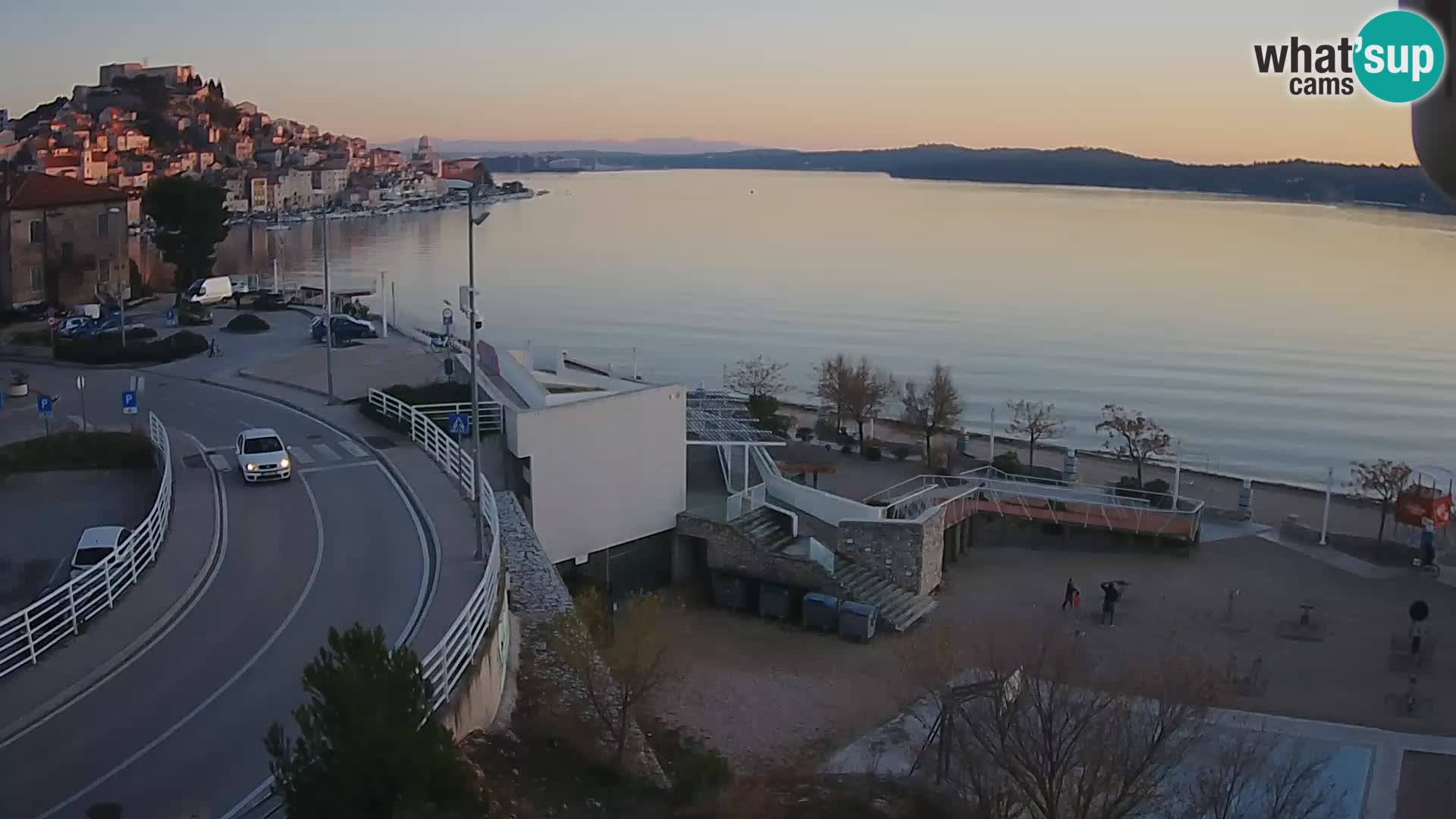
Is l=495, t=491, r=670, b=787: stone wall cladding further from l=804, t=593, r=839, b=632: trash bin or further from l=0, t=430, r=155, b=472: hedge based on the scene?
l=0, t=430, r=155, b=472: hedge

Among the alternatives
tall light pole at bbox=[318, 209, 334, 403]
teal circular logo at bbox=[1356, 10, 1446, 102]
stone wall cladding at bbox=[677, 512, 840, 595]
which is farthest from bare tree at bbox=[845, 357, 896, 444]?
teal circular logo at bbox=[1356, 10, 1446, 102]

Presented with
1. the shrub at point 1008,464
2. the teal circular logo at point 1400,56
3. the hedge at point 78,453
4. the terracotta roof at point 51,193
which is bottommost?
the shrub at point 1008,464

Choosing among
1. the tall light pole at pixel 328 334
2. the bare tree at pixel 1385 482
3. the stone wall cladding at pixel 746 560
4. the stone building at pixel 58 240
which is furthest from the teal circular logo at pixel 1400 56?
the stone building at pixel 58 240

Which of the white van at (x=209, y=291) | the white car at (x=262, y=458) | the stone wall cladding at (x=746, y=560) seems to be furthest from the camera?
the white van at (x=209, y=291)

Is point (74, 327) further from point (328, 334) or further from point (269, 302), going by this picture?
point (328, 334)

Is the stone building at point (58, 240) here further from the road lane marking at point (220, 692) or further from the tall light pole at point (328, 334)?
the road lane marking at point (220, 692)

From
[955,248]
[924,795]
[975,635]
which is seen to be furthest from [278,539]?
[955,248]

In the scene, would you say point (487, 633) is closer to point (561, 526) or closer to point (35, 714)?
point (35, 714)
